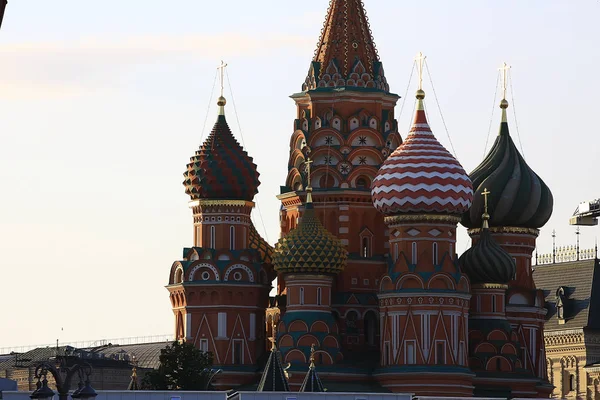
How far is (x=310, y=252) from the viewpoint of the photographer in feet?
223

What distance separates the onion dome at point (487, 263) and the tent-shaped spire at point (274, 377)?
861 cm

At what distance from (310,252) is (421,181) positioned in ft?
14.2

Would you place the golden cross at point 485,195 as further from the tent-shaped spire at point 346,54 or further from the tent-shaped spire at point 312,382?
the tent-shaped spire at point 312,382

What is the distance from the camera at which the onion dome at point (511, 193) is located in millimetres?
73375

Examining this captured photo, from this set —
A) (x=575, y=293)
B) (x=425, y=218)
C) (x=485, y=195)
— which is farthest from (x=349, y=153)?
(x=575, y=293)

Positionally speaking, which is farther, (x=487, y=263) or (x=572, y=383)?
(x=572, y=383)

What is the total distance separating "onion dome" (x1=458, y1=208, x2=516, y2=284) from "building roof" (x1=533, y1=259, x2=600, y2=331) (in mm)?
Result: 20426

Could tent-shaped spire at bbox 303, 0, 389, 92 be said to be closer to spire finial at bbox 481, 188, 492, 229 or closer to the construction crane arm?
spire finial at bbox 481, 188, 492, 229

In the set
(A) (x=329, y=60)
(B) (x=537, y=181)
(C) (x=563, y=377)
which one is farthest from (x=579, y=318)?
(A) (x=329, y=60)

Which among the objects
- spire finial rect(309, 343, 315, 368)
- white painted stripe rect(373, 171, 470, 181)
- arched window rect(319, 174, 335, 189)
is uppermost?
arched window rect(319, 174, 335, 189)

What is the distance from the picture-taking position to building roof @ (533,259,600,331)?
296ft

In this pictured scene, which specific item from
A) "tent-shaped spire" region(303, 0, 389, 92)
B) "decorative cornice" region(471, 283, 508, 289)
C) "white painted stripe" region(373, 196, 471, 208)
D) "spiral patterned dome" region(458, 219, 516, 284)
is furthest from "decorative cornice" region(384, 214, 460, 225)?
"tent-shaped spire" region(303, 0, 389, 92)

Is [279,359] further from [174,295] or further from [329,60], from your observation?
[329,60]

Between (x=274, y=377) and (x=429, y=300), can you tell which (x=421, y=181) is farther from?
(x=274, y=377)
